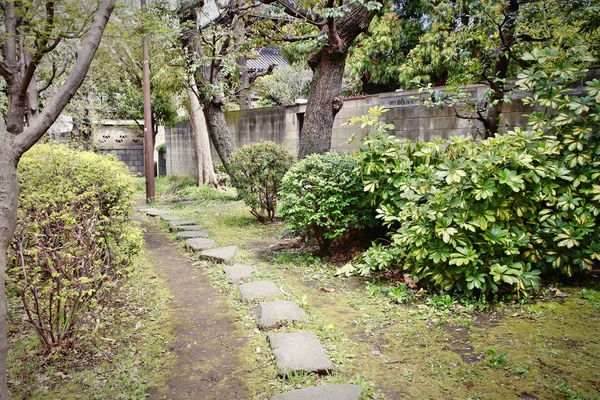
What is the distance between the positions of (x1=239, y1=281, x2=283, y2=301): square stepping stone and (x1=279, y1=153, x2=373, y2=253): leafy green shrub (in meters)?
0.97

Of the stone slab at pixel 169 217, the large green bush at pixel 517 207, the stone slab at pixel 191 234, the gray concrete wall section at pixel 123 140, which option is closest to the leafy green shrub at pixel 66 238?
the stone slab at pixel 191 234

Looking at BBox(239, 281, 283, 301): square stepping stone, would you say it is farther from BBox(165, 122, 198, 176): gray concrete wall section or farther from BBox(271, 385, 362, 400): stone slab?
BBox(165, 122, 198, 176): gray concrete wall section

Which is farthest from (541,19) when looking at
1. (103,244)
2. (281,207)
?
(103,244)

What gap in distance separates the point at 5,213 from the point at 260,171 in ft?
18.8

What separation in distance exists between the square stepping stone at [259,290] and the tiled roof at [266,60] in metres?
17.8

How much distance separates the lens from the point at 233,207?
9.74m

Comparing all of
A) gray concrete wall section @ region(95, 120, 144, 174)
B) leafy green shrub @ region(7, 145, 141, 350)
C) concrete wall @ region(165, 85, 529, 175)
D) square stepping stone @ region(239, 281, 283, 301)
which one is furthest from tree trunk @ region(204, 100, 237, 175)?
gray concrete wall section @ region(95, 120, 144, 174)

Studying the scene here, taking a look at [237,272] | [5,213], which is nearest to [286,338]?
[237,272]

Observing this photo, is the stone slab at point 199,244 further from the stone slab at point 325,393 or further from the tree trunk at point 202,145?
the tree trunk at point 202,145

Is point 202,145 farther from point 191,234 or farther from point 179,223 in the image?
point 191,234

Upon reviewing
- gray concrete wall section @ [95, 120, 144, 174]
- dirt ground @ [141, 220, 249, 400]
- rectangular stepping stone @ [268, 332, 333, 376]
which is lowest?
dirt ground @ [141, 220, 249, 400]

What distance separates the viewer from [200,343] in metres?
3.32

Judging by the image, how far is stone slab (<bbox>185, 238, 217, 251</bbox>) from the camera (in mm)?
5965

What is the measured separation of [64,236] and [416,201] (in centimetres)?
303
